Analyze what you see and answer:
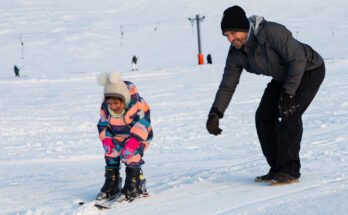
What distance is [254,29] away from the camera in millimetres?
3672

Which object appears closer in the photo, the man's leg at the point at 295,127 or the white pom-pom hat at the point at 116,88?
the white pom-pom hat at the point at 116,88

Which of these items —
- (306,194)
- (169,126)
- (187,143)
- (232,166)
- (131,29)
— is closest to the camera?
(306,194)

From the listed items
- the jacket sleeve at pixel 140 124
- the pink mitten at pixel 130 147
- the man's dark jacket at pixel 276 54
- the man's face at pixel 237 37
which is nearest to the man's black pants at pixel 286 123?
the man's dark jacket at pixel 276 54

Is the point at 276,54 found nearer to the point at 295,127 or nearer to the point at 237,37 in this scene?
the point at 237,37

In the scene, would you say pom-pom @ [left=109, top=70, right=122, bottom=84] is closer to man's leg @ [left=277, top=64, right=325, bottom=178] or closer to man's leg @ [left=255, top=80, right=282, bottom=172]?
man's leg @ [left=255, top=80, right=282, bottom=172]

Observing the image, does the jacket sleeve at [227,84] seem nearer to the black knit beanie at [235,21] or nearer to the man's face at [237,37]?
the man's face at [237,37]

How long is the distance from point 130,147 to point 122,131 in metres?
0.16

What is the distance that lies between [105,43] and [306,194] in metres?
46.3

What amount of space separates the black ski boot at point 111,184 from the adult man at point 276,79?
0.76 meters

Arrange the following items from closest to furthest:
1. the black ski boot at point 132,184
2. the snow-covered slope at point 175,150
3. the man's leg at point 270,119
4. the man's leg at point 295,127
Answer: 1. the snow-covered slope at point 175,150
2. the black ski boot at point 132,184
3. the man's leg at point 295,127
4. the man's leg at point 270,119

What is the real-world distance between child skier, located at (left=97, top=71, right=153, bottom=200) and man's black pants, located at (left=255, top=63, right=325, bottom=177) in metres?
0.90

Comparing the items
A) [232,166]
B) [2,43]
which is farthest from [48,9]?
[232,166]

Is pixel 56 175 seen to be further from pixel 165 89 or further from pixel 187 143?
pixel 165 89

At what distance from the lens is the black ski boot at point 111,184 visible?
3.77 metres
